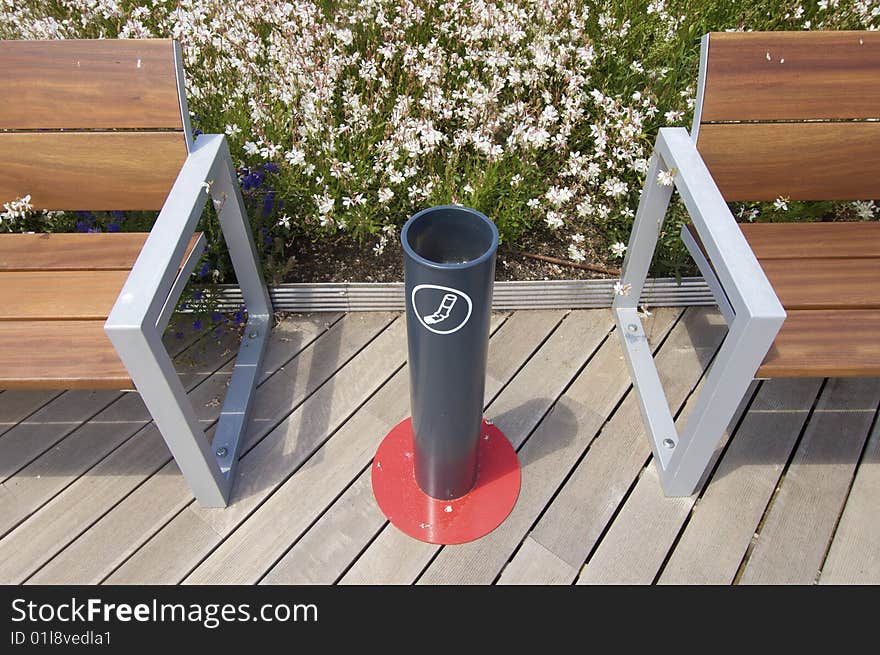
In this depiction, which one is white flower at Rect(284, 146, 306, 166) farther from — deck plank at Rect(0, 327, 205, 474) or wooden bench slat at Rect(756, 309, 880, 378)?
wooden bench slat at Rect(756, 309, 880, 378)

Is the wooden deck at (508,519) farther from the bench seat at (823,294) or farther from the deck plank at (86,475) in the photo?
the bench seat at (823,294)

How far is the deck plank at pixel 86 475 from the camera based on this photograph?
1.95 meters

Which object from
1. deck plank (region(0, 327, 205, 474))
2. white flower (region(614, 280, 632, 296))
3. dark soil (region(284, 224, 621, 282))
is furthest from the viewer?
dark soil (region(284, 224, 621, 282))

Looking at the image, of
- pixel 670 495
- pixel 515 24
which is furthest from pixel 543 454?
pixel 515 24

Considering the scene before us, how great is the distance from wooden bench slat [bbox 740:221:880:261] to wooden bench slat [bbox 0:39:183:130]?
1.89m

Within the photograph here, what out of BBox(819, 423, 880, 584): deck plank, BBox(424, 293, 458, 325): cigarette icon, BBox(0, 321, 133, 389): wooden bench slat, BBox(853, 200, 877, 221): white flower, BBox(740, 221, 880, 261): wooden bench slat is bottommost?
BBox(819, 423, 880, 584): deck plank

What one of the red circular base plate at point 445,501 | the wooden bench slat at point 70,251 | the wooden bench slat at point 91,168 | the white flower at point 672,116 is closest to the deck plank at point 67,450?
the wooden bench slat at point 70,251

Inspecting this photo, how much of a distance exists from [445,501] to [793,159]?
1.61 meters

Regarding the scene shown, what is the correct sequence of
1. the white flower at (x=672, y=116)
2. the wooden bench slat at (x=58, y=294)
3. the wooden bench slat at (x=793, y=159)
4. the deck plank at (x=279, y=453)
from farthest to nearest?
the white flower at (x=672, y=116) → the wooden bench slat at (x=793, y=159) → the deck plank at (x=279, y=453) → the wooden bench slat at (x=58, y=294)

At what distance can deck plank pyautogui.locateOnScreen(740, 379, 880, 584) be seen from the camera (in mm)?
1892

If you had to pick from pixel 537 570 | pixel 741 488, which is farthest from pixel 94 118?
pixel 741 488

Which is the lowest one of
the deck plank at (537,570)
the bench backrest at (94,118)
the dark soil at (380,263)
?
the deck plank at (537,570)

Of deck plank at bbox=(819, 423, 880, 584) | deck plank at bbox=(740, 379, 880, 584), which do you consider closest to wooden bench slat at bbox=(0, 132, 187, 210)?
deck plank at bbox=(740, 379, 880, 584)

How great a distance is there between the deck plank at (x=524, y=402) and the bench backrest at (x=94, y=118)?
1330 millimetres
